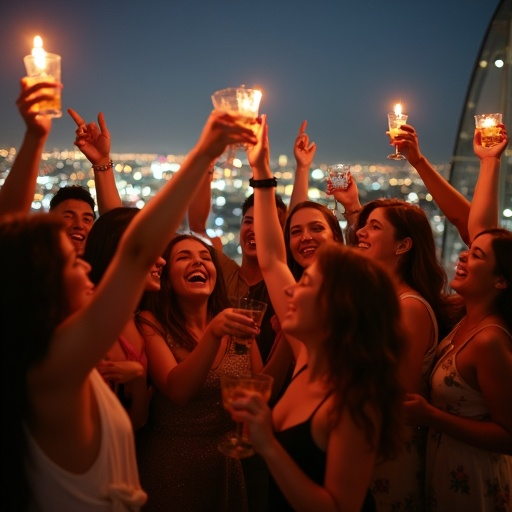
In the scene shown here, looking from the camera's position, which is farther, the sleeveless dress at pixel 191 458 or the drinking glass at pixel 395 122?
the drinking glass at pixel 395 122

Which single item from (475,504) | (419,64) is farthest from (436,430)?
(419,64)

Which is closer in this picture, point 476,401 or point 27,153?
point 27,153

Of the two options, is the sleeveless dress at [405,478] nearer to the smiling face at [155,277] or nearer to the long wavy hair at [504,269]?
the long wavy hair at [504,269]

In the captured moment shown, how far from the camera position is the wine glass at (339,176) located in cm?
384

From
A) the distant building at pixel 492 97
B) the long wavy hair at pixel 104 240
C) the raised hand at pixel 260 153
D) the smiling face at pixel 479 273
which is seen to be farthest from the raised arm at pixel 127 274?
the distant building at pixel 492 97

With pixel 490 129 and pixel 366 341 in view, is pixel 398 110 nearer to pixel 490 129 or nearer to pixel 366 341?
pixel 490 129

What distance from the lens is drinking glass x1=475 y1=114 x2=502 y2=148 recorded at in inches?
124

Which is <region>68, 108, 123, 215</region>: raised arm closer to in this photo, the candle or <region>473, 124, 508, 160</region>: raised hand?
the candle

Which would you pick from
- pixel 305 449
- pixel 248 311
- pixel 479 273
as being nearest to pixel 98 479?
pixel 305 449

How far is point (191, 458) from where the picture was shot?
2.54m

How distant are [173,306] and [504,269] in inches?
57.9

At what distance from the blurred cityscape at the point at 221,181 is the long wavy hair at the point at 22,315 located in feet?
6.49

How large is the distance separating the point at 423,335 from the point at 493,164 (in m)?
1.01

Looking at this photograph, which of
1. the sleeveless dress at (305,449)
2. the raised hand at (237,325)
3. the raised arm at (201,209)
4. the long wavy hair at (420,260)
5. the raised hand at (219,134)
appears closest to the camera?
the raised hand at (219,134)
